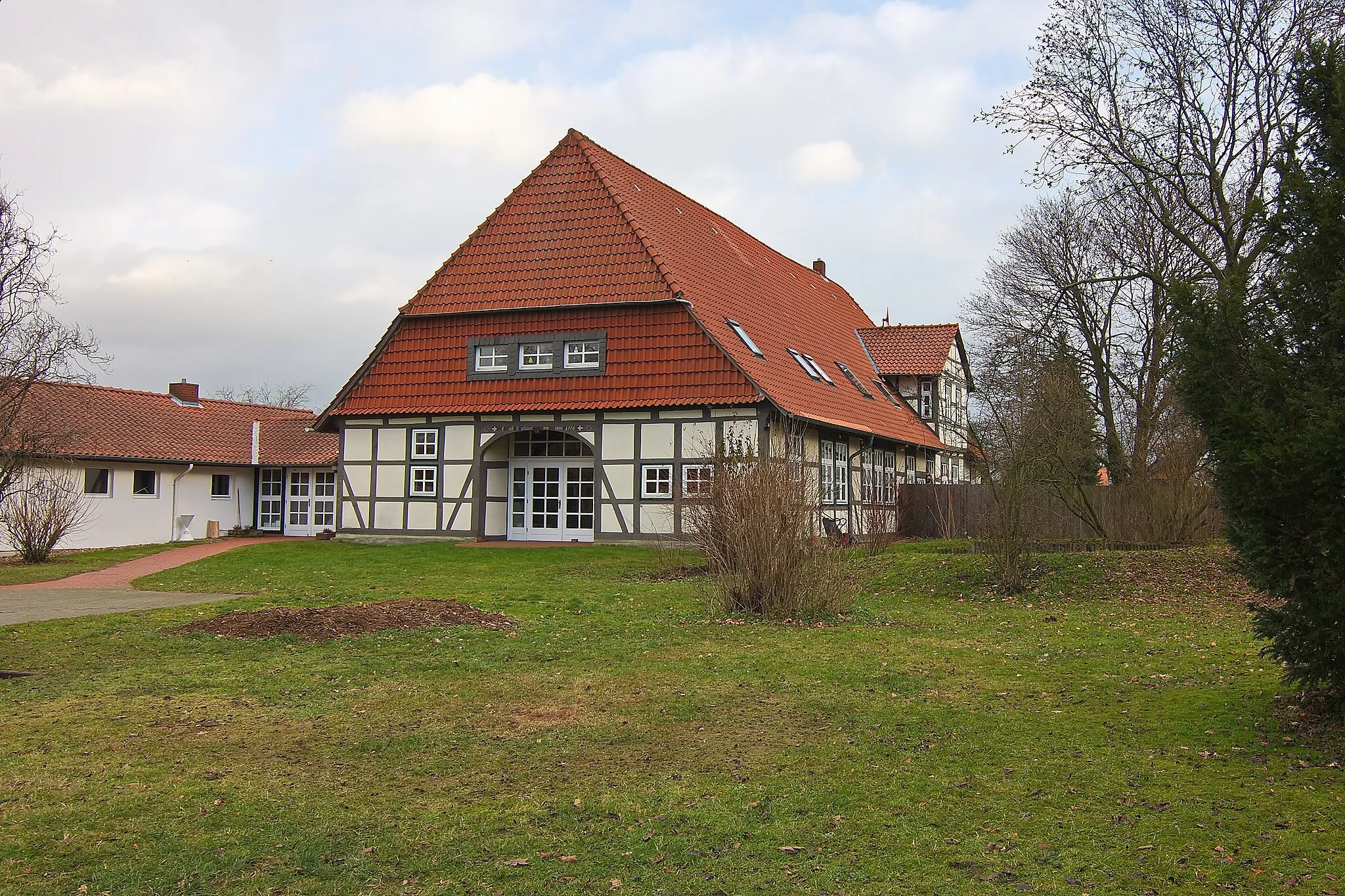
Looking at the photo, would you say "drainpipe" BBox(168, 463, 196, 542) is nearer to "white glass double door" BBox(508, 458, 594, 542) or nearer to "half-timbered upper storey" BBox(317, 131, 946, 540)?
"half-timbered upper storey" BBox(317, 131, 946, 540)

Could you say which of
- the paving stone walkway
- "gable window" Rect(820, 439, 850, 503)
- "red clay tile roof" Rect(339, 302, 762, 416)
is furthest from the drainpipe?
"gable window" Rect(820, 439, 850, 503)

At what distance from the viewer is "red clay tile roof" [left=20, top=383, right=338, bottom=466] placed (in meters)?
30.2

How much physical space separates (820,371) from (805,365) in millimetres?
709

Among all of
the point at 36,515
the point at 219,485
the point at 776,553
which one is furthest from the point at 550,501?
the point at 776,553

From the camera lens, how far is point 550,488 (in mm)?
26672

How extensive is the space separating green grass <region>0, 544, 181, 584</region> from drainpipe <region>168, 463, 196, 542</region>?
4.88 feet

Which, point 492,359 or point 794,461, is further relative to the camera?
point 492,359

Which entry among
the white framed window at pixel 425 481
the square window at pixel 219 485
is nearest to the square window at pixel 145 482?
the square window at pixel 219 485

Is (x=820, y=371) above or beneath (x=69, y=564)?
above

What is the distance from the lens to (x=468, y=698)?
27.6 feet

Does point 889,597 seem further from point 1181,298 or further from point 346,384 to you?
point 346,384

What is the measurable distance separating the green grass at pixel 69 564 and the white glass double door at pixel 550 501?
8.60m

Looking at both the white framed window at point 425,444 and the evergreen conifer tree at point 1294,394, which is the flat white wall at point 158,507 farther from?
the evergreen conifer tree at point 1294,394

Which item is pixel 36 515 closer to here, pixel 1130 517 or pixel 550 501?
pixel 550 501
